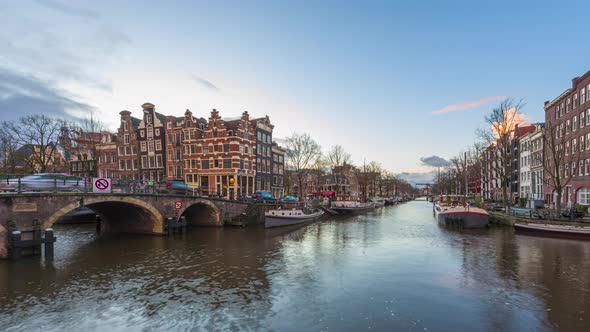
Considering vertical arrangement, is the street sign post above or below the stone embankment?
above

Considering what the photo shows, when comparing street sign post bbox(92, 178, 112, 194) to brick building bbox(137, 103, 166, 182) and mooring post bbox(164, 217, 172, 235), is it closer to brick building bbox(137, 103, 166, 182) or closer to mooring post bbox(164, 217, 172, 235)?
mooring post bbox(164, 217, 172, 235)

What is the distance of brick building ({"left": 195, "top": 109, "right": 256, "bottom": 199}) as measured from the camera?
2277 inches

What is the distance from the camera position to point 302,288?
15.8 metres

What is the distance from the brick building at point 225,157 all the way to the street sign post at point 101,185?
2988 cm

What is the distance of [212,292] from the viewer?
15211 millimetres

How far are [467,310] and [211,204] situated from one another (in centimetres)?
3289

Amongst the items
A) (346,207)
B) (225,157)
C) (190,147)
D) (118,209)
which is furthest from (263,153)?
(118,209)

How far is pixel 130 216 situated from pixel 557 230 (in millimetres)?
43596

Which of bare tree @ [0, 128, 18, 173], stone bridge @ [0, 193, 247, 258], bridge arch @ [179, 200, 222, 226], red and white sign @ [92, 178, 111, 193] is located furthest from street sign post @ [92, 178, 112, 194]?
bare tree @ [0, 128, 18, 173]

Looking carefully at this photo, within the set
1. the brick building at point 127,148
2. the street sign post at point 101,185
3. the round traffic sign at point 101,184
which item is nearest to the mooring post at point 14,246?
the street sign post at point 101,185

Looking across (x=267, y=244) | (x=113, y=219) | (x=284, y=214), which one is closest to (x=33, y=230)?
(x=113, y=219)

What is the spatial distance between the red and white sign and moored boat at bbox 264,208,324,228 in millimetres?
18901

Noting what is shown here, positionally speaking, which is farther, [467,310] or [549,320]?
[467,310]

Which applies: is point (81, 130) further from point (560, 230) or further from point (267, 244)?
point (560, 230)
